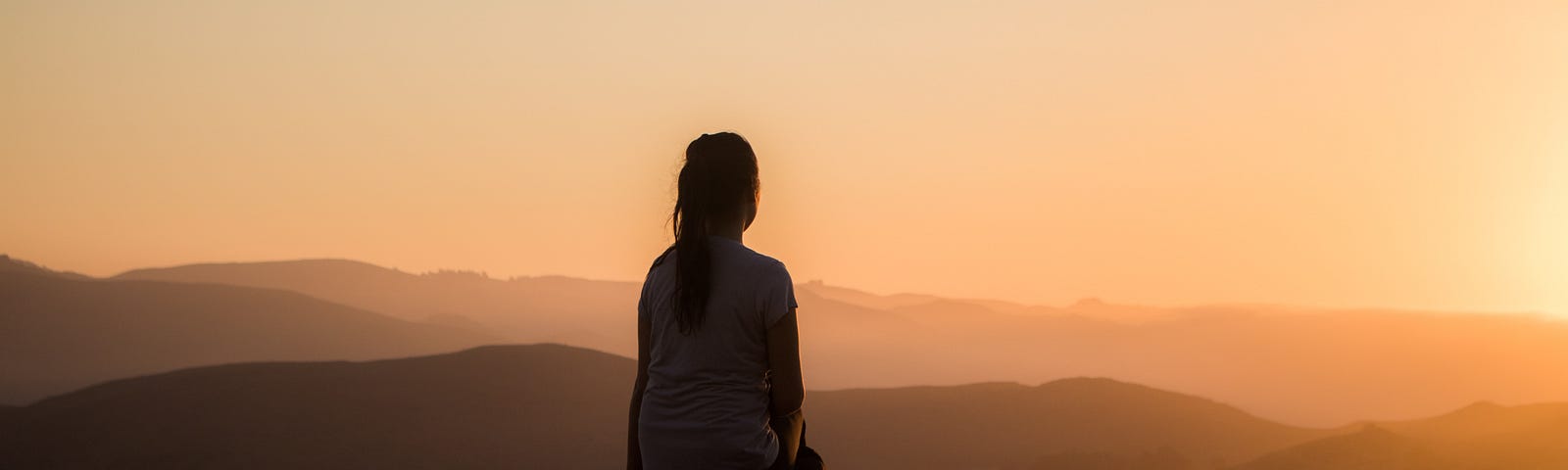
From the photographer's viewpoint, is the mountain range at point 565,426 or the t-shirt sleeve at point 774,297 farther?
the mountain range at point 565,426

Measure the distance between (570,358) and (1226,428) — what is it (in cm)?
1822

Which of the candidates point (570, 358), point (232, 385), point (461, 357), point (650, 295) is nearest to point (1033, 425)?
point (570, 358)

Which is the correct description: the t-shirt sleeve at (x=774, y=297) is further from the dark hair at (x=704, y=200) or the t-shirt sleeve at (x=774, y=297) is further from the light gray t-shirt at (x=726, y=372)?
the dark hair at (x=704, y=200)

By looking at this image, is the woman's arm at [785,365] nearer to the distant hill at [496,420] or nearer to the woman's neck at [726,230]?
the woman's neck at [726,230]

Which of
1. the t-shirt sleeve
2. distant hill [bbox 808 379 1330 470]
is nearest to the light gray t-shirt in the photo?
the t-shirt sleeve

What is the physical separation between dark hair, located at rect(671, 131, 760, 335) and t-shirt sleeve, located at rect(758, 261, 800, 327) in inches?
5.7

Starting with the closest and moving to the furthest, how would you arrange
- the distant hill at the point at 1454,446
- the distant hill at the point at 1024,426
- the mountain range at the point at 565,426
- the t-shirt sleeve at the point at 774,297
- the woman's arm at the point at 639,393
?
the t-shirt sleeve at the point at 774,297, the woman's arm at the point at 639,393, the distant hill at the point at 1454,446, the mountain range at the point at 565,426, the distant hill at the point at 1024,426

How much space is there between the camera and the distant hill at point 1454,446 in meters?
25.9

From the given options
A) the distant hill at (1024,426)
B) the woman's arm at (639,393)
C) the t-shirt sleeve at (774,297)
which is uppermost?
the distant hill at (1024,426)

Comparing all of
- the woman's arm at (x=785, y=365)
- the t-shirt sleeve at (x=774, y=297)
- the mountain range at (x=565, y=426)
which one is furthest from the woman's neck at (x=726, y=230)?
the mountain range at (x=565, y=426)

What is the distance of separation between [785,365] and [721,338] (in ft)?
0.56

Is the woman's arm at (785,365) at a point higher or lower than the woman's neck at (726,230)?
lower

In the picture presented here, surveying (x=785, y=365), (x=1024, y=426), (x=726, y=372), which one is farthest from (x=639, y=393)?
(x=1024, y=426)

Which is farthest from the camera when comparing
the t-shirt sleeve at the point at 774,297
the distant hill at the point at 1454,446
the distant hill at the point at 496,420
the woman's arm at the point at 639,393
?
the distant hill at the point at 496,420
